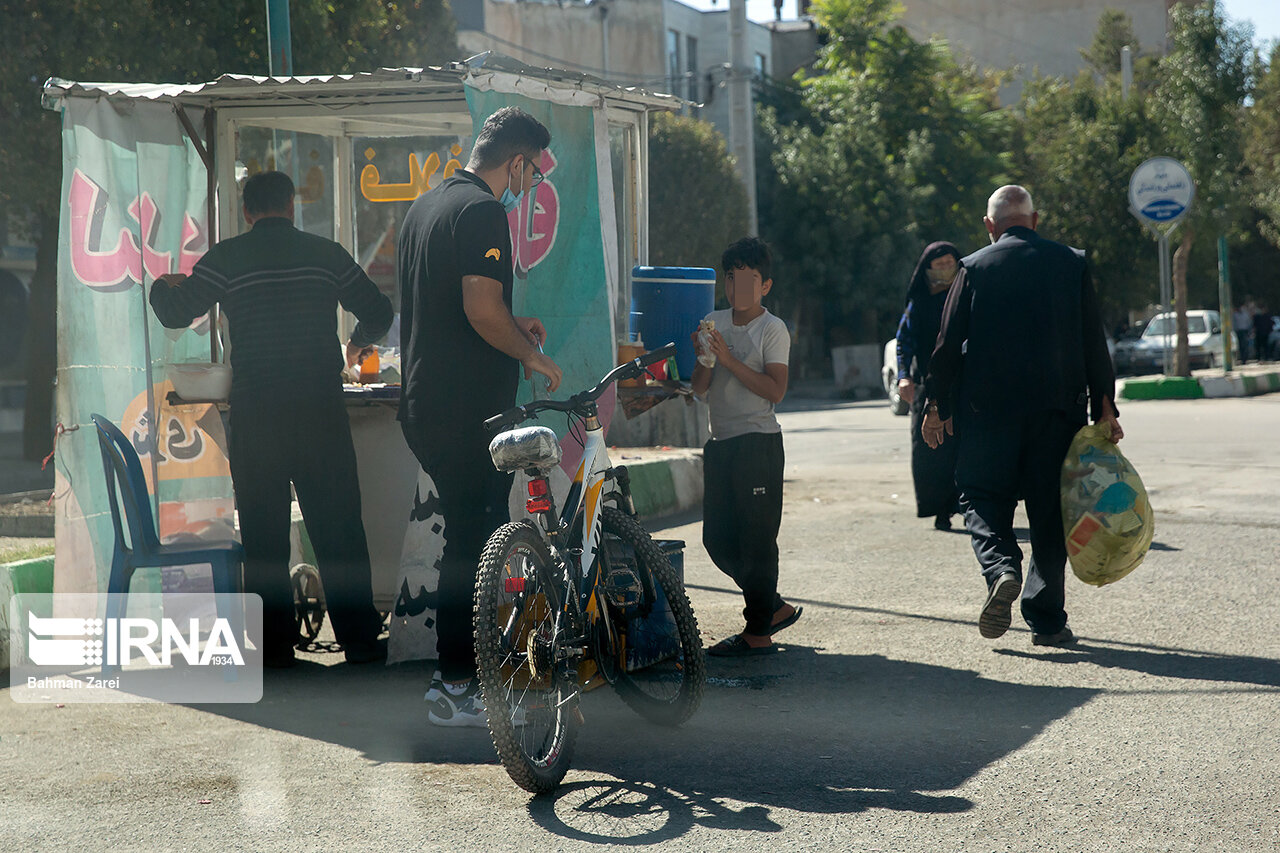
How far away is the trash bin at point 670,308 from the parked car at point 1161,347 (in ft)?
109

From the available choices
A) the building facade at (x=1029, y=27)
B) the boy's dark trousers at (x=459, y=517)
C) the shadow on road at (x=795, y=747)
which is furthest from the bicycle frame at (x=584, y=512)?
the building facade at (x=1029, y=27)

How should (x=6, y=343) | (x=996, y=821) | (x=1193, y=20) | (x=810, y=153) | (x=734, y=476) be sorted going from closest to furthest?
(x=996, y=821), (x=734, y=476), (x=6, y=343), (x=1193, y=20), (x=810, y=153)

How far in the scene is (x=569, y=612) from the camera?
4383 millimetres

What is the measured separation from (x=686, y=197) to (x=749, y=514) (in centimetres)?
2481

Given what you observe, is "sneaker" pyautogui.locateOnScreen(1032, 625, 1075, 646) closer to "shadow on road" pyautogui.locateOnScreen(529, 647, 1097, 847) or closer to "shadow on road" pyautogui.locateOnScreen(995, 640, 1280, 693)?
"shadow on road" pyautogui.locateOnScreen(995, 640, 1280, 693)

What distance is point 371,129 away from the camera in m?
8.17

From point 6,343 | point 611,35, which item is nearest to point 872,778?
point 6,343

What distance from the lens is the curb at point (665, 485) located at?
33.4 feet

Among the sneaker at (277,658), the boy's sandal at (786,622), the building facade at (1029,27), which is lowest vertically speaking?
the sneaker at (277,658)

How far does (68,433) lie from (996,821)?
4192 millimetres

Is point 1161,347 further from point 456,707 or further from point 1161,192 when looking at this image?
point 456,707

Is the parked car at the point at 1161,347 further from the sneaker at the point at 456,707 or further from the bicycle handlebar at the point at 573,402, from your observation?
the sneaker at the point at 456,707

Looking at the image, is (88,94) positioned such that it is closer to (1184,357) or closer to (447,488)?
(447,488)

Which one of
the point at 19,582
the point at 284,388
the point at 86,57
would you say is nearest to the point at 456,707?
the point at 284,388
